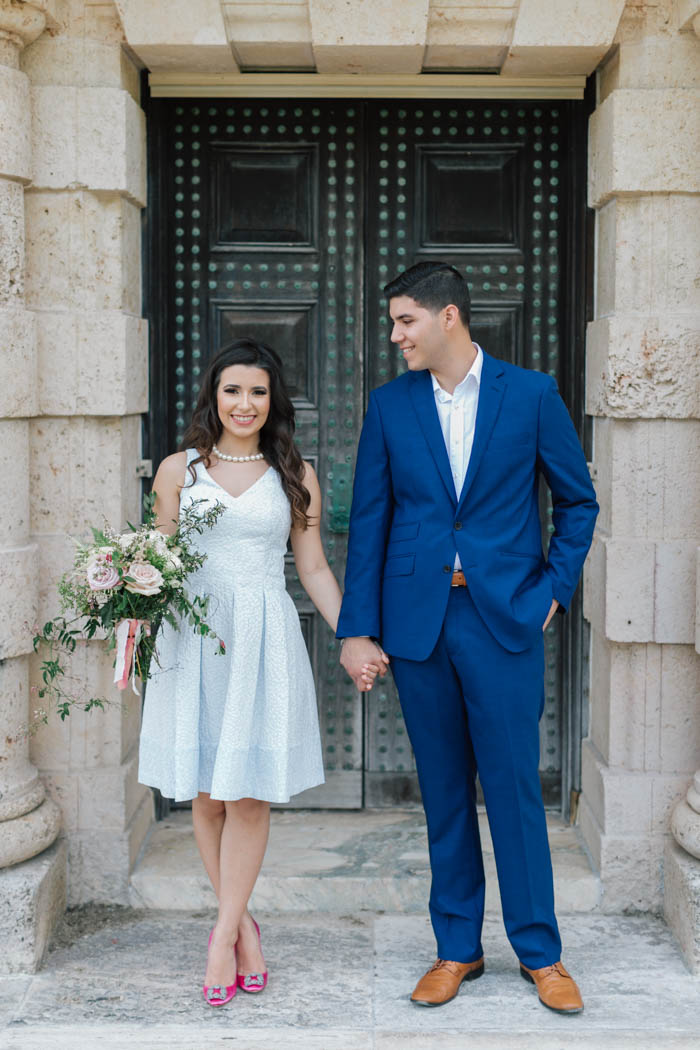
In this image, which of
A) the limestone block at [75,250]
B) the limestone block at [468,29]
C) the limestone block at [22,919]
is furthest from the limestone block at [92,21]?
the limestone block at [22,919]

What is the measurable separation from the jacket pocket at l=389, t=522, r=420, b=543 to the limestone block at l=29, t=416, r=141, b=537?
1165mm

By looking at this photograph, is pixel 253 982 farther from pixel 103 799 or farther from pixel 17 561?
pixel 17 561

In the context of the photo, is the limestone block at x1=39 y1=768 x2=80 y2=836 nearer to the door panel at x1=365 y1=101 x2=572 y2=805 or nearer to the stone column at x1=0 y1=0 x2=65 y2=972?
the stone column at x1=0 y1=0 x2=65 y2=972

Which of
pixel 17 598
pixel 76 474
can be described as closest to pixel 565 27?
pixel 76 474

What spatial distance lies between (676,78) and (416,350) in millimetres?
1503

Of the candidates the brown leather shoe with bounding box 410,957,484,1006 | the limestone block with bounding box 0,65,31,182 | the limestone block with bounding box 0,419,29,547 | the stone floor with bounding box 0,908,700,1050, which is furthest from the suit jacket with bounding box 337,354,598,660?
the limestone block with bounding box 0,65,31,182

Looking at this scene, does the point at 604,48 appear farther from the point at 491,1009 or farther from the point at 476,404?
the point at 491,1009

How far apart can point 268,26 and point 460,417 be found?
1.59 metres

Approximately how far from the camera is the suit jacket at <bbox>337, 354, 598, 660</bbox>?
365 cm

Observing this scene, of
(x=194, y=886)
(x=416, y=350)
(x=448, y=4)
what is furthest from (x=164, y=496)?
(x=448, y=4)

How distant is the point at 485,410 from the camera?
12.1 feet

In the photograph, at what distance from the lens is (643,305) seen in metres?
4.37

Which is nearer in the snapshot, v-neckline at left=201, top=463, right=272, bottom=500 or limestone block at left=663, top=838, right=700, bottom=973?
v-neckline at left=201, top=463, right=272, bottom=500

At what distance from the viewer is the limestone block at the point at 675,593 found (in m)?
4.39
